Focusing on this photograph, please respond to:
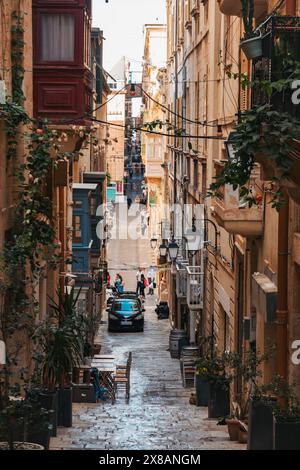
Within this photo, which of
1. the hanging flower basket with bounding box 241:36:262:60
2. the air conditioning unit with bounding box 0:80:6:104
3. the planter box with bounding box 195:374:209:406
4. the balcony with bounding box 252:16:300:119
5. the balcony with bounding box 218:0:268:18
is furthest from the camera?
the planter box with bounding box 195:374:209:406

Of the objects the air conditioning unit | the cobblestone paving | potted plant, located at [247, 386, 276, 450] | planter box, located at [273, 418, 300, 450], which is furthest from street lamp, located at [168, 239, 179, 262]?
planter box, located at [273, 418, 300, 450]

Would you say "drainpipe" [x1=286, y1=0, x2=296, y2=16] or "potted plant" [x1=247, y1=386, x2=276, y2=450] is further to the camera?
"drainpipe" [x1=286, y1=0, x2=296, y2=16]

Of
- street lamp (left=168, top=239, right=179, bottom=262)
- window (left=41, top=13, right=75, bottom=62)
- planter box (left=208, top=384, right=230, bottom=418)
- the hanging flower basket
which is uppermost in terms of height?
window (left=41, top=13, right=75, bottom=62)

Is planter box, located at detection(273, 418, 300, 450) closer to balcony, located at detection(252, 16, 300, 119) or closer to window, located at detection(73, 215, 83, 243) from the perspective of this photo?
balcony, located at detection(252, 16, 300, 119)

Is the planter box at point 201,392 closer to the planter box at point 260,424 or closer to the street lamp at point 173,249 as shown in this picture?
the planter box at point 260,424

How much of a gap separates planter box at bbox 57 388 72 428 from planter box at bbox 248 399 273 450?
234 inches

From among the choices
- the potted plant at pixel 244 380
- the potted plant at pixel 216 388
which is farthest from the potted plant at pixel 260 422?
the potted plant at pixel 216 388

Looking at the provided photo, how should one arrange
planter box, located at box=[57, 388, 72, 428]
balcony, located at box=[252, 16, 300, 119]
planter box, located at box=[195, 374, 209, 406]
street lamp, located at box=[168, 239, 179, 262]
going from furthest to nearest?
street lamp, located at box=[168, 239, 179, 262], planter box, located at box=[195, 374, 209, 406], planter box, located at box=[57, 388, 72, 428], balcony, located at box=[252, 16, 300, 119]

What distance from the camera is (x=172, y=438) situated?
680 inches

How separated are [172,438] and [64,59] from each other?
8.96m

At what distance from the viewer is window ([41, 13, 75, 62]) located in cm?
2258

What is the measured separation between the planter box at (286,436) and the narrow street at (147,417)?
3998 millimetres
